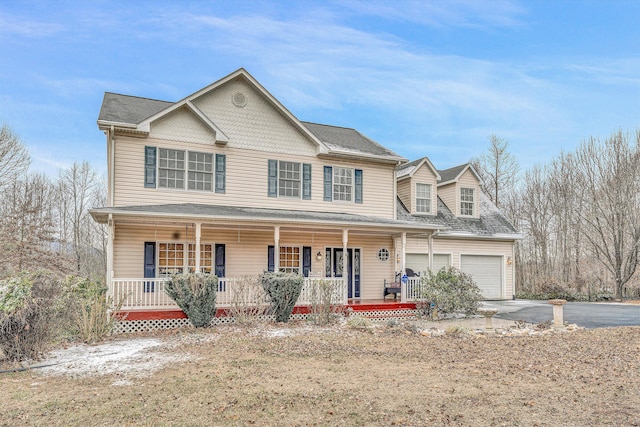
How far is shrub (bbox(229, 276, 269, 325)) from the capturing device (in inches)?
473

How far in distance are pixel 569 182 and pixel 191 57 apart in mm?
23031

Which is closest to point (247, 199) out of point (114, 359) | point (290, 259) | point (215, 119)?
point (290, 259)

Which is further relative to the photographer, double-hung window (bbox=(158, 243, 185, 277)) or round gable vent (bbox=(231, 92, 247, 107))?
round gable vent (bbox=(231, 92, 247, 107))

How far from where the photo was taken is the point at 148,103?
635 inches

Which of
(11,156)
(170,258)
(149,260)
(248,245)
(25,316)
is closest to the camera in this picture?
(25,316)

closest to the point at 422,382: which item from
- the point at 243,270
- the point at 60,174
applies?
the point at 243,270

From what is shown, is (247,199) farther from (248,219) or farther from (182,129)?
(182,129)

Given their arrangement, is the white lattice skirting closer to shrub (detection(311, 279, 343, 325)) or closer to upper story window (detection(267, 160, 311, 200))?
shrub (detection(311, 279, 343, 325))

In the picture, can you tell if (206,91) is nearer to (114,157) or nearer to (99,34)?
(114,157)

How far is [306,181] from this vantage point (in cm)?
1608

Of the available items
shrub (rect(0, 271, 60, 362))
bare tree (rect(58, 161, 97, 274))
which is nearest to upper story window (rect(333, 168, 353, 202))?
shrub (rect(0, 271, 60, 362))

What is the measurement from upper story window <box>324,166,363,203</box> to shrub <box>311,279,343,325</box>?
419 centimetres

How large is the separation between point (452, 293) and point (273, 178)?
7173 millimetres

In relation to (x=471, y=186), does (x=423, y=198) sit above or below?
below
